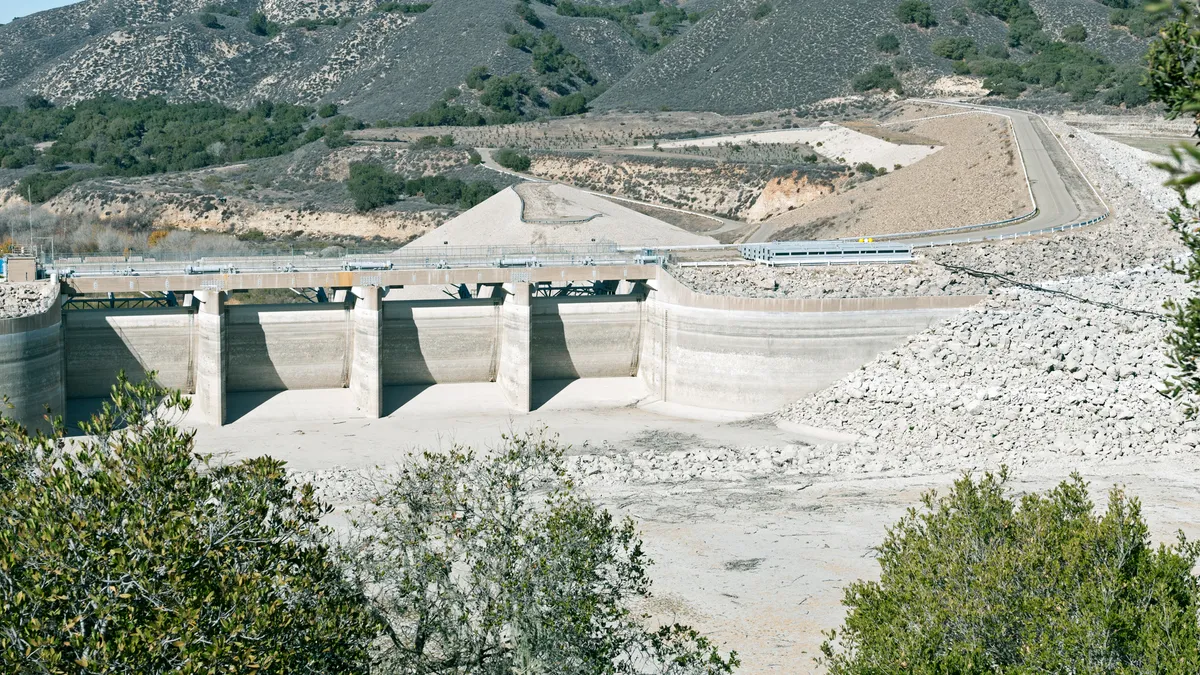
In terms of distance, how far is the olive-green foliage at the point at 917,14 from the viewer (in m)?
137

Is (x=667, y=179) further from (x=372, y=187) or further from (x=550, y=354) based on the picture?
(x=550, y=354)

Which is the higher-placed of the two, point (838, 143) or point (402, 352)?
point (838, 143)

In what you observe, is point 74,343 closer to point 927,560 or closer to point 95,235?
point 927,560

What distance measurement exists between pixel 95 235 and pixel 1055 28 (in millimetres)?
104106

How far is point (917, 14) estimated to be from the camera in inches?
5379

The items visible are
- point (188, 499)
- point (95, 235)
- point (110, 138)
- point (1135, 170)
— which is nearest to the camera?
point (188, 499)

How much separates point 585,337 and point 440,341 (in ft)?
20.7

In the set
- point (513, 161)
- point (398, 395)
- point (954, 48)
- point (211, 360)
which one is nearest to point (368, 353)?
point (398, 395)

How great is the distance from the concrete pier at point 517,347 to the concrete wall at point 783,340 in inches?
266

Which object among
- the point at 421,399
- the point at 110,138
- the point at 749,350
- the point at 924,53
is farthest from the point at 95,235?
the point at 924,53

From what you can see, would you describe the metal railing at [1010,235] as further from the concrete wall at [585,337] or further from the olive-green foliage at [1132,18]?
the olive-green foliage at [1132,18]

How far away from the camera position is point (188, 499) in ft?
54.7

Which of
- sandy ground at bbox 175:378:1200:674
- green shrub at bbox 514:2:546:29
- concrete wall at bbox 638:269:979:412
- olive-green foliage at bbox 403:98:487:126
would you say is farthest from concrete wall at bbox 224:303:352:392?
green shrub at bbox 514:2:546:29

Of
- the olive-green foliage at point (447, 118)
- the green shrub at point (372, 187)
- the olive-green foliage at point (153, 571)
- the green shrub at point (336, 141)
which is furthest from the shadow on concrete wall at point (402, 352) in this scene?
the olive-green foliage at point (447, 118)
